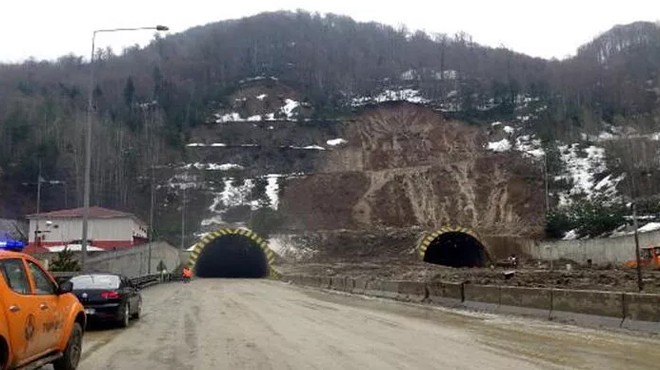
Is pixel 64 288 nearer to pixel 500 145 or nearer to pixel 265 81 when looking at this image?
pixel 500 145

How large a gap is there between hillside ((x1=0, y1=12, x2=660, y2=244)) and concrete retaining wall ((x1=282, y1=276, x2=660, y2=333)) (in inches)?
2533

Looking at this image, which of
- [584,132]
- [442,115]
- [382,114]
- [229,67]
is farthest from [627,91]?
[229,67]

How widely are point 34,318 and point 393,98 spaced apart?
139361mm

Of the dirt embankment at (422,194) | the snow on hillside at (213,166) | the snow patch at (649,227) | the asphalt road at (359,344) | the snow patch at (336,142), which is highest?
the snow patch at (336,142)

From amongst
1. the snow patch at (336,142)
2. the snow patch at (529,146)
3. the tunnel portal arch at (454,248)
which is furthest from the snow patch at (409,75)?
the tunnel portal arch at (454,248)

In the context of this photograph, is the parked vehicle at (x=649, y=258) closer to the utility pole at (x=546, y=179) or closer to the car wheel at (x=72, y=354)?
the car wheel at (x=72, y=354)

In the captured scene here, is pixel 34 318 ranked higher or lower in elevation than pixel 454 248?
lower

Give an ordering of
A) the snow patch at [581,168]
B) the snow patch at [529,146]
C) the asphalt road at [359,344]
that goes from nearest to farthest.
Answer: the asphalt road at [359,344]
the snow patch at [581,168]
the snow patch at [529,146]

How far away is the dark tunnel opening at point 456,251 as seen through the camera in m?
68.0

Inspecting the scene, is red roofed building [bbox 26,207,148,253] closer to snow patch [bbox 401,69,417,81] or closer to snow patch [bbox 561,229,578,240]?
snow patch [bbox 561,229,578,240]

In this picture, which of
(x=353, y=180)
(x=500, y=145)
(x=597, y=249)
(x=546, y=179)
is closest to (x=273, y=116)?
(x=353, y=180)

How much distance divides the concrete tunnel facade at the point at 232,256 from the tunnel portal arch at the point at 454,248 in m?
16.4

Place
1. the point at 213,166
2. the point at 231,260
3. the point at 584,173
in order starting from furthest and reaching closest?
the point at 213,166, the point at 584,173, the point at 231,260

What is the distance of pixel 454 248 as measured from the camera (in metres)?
75.7
